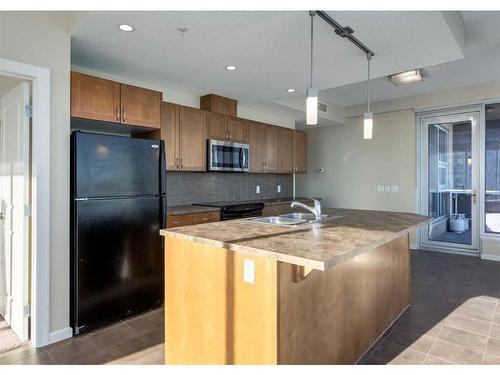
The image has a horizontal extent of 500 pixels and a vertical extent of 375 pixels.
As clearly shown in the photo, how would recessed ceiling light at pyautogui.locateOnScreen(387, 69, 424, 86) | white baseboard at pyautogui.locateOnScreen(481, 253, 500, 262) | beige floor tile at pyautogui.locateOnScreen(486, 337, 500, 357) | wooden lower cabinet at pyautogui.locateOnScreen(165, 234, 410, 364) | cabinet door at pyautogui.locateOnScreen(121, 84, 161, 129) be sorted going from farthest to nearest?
white baseboard at pyautogui.locateOnScreen(481, 253, 500, 262), recessed ceiling light at pyautogui.locateOnScreen(387, 69, 424, 86), cabinet door at pyautogui.locateOnScreen(121, 84, 161, 129), beige floor tile at pyautogui.locateOnScreen(486, 337, 500, 357), wooden lower cabinet at pyautogui.locateOnScreen(165, 234, 410, 364)

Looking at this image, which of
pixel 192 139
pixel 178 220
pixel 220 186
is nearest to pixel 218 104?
pixel 192 139

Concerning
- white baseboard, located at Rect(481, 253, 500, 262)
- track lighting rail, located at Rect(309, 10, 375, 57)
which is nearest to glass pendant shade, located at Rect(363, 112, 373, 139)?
track lighting rail, located at Rect(309, 10, 375, 57)

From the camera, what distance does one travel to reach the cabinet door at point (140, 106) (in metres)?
3.21

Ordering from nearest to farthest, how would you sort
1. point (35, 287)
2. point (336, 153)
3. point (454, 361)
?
point (454, 361) → point (35, 287) → point (336, 153)

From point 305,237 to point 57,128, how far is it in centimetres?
208

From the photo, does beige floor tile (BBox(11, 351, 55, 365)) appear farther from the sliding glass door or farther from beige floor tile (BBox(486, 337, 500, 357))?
Answer: the sliding glass door

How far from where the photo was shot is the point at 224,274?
179 cm

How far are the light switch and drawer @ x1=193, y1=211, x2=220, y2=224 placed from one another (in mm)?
2144

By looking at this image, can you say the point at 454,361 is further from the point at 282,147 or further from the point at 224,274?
the point at 282,147

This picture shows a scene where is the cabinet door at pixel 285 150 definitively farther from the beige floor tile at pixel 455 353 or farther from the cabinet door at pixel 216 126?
the beige floor tile at pixel 455 353

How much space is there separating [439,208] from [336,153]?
209cm

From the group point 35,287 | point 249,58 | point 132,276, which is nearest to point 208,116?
point 249,58

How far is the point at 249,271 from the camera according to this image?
1650 millimetres

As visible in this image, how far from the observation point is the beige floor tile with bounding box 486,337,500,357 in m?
2.31
